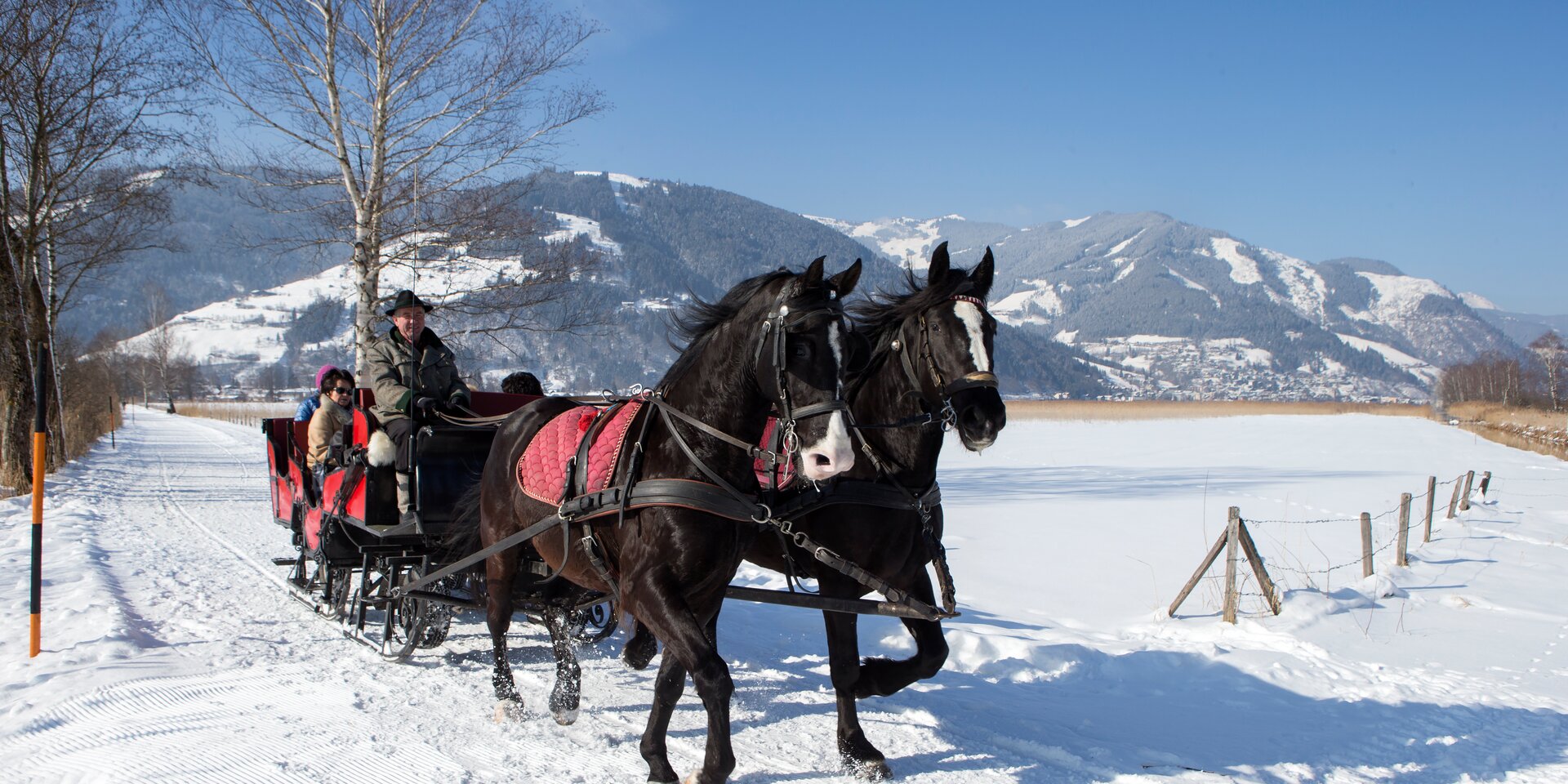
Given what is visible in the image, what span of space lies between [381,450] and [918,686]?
368cm

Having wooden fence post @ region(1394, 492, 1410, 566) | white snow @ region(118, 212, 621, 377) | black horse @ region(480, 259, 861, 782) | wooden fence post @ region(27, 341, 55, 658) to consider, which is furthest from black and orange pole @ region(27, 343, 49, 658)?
white snow @ region(118, 212, 621, 377)

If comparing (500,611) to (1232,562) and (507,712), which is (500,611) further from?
(1232,562)

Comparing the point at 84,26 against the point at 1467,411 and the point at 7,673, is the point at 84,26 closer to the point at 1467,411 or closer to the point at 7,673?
the point at 7,673

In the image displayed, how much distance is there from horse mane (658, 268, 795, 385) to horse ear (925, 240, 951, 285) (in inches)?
41.0

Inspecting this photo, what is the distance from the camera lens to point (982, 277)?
5.05 meters

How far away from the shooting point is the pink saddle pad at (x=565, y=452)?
4.25 m

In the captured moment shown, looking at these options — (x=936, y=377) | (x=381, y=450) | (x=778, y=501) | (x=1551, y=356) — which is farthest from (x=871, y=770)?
(x=1551, y=356)

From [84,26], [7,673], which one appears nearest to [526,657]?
[7,673]

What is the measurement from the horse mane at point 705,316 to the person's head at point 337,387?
4.47m

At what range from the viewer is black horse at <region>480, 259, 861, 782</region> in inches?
139

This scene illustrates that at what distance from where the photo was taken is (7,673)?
5.05 m

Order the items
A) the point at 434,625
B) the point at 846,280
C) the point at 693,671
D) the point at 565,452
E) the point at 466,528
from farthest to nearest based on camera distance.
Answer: the point at 434,625 < the point at 466,528 < the point at 565,452 < the point at 846,280 < the point at 693,671

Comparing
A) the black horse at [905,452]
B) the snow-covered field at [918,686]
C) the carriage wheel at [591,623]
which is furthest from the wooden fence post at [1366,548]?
the carriage wheel at [591,623]

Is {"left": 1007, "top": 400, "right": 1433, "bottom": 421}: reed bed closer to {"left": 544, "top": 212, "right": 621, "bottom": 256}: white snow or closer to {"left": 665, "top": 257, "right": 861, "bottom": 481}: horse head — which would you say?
{"left": 665, "top": 257, "right": 861, "bottom": 481}: horse head
